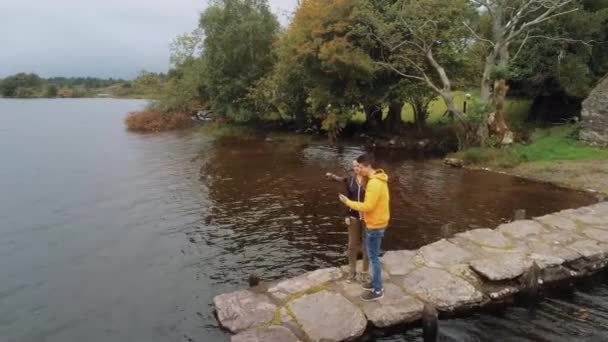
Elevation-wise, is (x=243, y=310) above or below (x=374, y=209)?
below

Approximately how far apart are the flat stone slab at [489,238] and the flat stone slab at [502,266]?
0.68 meters

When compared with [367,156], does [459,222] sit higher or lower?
lower

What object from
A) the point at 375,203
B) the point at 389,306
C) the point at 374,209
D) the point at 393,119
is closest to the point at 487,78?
the point at 393,119

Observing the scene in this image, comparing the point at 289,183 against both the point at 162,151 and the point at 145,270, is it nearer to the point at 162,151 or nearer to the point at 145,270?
the point at 145,270

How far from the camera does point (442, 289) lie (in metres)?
9.15

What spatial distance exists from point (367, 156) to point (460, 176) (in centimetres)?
1483

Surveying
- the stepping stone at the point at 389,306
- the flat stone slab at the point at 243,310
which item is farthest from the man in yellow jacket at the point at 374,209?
the flat stone slab at the point at 243,310

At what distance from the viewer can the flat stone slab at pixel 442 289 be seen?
8.86 meters

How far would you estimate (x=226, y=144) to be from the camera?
3400 centimetres

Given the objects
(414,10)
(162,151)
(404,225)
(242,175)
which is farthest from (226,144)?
(404,225)

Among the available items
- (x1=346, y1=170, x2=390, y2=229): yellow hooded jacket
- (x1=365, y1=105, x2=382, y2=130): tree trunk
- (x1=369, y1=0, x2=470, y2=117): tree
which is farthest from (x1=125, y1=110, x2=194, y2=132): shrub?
(x1=346, y1=170, x2=390, y2=229): yellow hooded jacket

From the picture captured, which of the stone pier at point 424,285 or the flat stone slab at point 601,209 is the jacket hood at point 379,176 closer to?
the stone pier at point 424,285

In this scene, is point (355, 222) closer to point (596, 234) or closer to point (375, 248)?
point (375, 248)

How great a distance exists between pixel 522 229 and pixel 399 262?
4.32 meters
